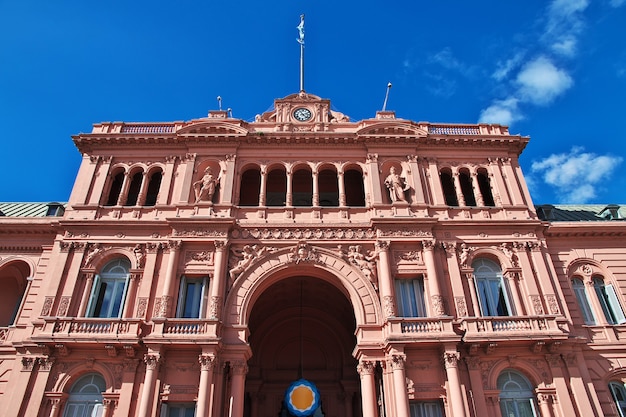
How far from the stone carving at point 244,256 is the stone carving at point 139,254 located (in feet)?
16.2

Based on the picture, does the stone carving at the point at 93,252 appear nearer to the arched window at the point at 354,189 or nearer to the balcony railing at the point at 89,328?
the balcony railing at the point at 89,328

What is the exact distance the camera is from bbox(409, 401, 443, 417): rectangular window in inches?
854

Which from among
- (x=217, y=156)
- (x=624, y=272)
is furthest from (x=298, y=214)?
(x=624, y=272)

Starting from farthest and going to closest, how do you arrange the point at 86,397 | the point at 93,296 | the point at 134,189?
the point at 134,189 → the point at 93,296 → the point at 86,397

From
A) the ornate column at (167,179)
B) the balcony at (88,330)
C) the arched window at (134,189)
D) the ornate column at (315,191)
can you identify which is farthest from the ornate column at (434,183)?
the arched window at (134,189)

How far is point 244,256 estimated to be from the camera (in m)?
25.6

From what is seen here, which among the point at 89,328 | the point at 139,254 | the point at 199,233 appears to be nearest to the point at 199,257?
the point at 199,233

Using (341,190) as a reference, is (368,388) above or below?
below

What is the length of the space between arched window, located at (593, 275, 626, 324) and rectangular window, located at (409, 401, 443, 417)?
38.5 ft

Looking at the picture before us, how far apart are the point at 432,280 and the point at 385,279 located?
2.53 metres

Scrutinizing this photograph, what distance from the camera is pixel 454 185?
29172 millimetres

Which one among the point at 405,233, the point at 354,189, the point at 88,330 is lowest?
the point at 88,330

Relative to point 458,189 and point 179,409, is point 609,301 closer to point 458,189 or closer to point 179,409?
point 458,189

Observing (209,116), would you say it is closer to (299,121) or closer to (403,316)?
(299,121)
